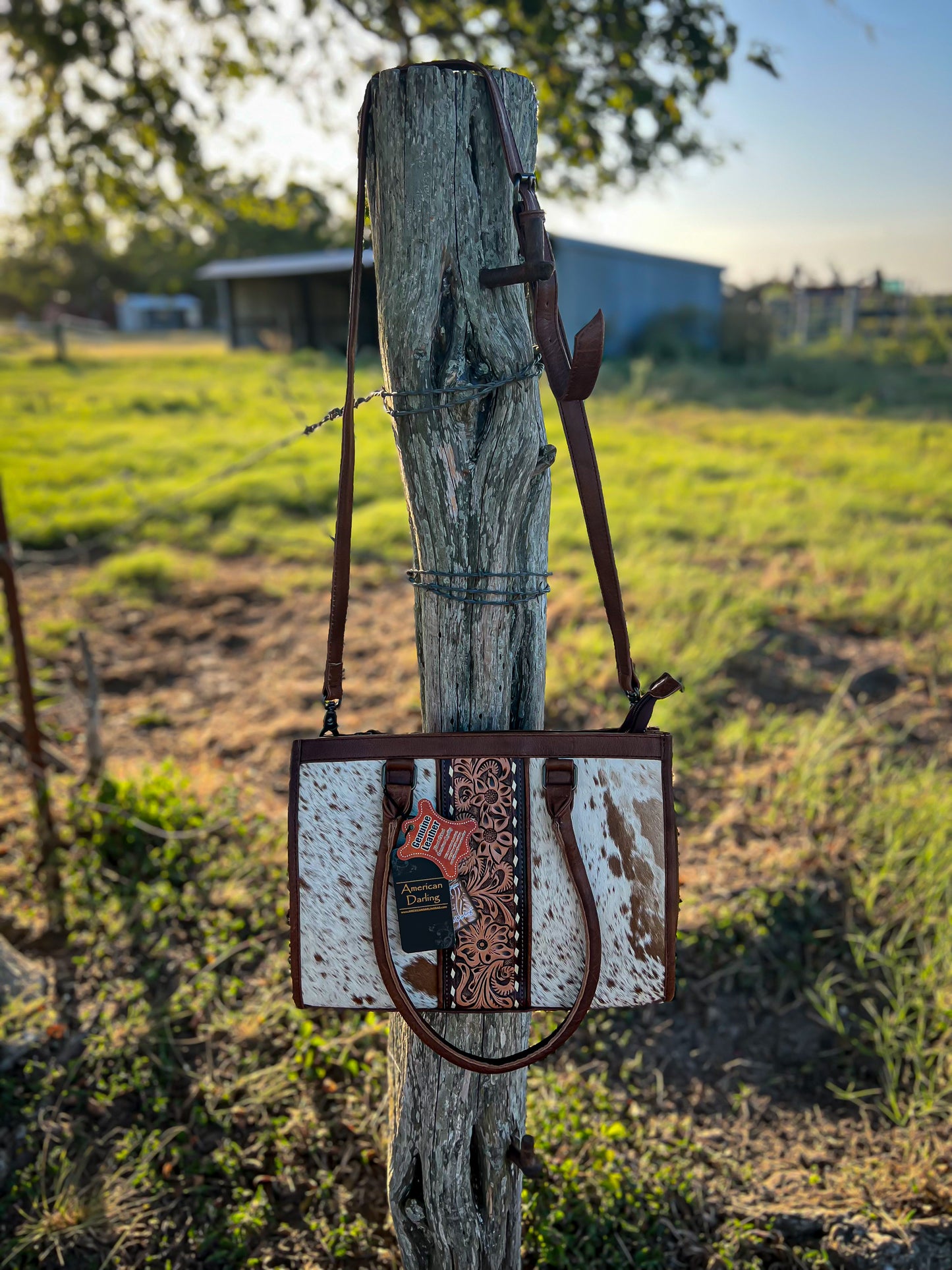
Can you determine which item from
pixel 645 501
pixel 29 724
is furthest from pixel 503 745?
pixel 645 501

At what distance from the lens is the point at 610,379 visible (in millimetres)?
14781

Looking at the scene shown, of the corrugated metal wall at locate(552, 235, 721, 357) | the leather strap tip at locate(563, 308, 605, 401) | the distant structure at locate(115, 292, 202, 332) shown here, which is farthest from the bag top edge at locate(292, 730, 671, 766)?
the distant structure at locate(115, 292, 202, 332)

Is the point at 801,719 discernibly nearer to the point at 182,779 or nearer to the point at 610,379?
the point at 182,779

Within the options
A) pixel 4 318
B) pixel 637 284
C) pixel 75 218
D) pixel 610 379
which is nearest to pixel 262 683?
pixel 75 218

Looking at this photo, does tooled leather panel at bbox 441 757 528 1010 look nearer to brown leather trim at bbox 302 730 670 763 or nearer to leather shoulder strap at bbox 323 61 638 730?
brown leather trim at bbox 302 730 670 763

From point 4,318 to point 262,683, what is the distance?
51.1 meters

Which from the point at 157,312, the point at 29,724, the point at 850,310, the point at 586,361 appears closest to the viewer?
the point at 586,361

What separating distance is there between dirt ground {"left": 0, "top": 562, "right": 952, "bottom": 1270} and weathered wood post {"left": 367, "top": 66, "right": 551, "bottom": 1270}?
0.81m

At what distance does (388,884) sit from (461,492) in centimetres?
61

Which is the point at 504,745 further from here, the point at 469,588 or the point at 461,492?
the point at 461,492

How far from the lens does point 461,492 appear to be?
1.32m

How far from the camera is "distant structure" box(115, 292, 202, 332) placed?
46.5m

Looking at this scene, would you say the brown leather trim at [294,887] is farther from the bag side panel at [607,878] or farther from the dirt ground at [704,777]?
the dirt ground at [704,777]

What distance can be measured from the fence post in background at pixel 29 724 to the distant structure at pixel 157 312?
1891 inches
